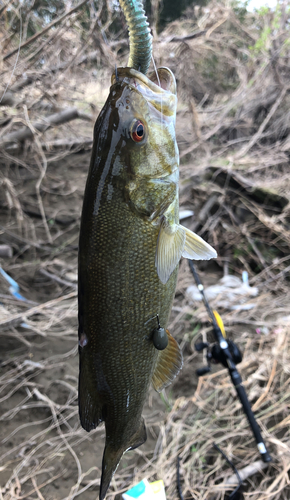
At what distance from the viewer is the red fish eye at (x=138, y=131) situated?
2.99 ft

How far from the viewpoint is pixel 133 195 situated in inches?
36.9

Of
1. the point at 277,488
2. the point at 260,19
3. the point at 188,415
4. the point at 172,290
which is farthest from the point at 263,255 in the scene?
the point at 260,19

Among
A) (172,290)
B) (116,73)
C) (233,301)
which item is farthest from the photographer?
(233,301)

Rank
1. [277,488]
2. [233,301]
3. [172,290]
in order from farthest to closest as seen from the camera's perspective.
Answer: [233,301], [277,488], [172,290]

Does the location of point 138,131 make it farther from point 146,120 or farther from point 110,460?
point 110,460

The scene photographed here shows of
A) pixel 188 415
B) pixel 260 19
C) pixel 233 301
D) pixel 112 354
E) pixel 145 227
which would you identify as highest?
pixel 260 19

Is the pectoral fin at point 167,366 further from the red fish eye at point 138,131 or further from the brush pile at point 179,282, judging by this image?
the brush pile at point 179,282

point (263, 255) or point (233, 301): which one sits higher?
point (263, 255)

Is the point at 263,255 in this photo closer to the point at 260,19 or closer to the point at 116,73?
the point at 116,73

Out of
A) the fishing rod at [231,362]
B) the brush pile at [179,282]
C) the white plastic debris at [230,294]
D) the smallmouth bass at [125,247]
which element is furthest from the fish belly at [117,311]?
the white plastic debris at [230,294]

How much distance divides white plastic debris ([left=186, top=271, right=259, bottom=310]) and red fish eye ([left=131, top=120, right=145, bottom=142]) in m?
3.55

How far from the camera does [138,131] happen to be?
918 millimetres

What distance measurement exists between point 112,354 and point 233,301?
352cm

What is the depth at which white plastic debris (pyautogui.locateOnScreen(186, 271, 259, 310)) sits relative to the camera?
167 inches
